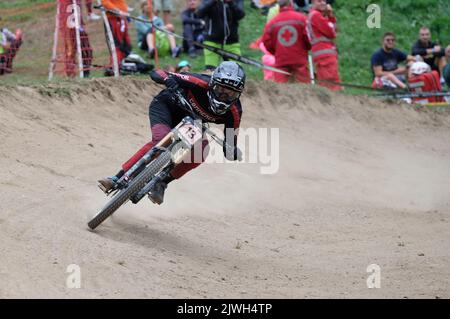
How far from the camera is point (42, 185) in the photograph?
11148mm

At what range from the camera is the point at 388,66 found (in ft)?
64.5

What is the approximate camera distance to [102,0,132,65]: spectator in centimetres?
1777

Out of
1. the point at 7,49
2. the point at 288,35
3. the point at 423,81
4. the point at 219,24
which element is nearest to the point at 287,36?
the point at 288,35

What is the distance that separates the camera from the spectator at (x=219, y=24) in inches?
668

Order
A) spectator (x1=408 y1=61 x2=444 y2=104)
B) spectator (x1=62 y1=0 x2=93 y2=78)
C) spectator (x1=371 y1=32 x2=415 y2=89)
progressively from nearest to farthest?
spectator (x1=62 y1=0 x2=93 y2=78) → spectator (x1=408 y1=61 x2=444 y2=104) → spectator (x1=371 y1=32 x2=415 y2=89)

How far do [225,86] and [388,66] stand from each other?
1058cm

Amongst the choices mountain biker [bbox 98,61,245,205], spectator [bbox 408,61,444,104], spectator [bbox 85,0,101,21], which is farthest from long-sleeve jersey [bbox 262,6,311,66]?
mountain biker [bbox 98,61,245,205]

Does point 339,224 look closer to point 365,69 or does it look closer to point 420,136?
point 420,136

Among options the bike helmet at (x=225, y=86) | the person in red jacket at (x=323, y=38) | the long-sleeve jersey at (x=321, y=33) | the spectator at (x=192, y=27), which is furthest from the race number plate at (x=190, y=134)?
the spectator at (x=192, y=27)

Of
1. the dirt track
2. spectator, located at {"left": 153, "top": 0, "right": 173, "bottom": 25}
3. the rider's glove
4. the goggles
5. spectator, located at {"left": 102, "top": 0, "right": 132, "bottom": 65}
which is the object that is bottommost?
the dirt track

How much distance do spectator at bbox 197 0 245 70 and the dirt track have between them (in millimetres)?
1042

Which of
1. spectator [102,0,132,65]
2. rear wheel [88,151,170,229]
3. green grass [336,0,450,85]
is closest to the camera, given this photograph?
rear wheel [88,151,170,229]

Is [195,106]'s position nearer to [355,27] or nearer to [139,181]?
[139,181]

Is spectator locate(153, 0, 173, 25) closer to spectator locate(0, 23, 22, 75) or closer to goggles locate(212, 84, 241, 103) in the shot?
spectator locate(0, 23, 22, 75)
